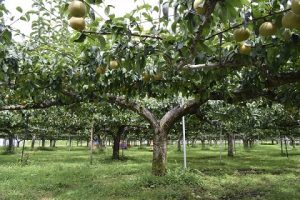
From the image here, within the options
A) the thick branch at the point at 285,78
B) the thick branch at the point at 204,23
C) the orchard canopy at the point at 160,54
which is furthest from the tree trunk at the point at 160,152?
the thick branch at the point at 204,23

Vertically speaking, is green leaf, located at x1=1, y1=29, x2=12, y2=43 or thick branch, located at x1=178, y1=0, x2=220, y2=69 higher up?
green leaf, located at x1=1, y1=29, x2=12, y2=43

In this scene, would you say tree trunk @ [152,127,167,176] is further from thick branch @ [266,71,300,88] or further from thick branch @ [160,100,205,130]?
thick branch @ [266,71,300,88]

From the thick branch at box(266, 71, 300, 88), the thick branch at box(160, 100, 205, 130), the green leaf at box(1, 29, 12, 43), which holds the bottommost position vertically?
the thick branch at box(160, 100, 205, 130)

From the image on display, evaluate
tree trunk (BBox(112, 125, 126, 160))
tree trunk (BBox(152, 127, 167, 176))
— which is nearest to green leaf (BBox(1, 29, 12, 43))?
tree trunk (BBox(152, 127, 167, 176))

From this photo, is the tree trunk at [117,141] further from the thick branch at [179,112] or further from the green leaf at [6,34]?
the green leaf at [6,34]

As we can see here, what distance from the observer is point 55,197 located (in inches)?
340

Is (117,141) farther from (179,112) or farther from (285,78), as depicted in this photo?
(285,78)

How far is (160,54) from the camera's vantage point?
→ 3.96 metres

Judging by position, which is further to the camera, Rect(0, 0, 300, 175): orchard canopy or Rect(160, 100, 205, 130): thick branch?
Rect(160, 100, 205, 130): thick branch

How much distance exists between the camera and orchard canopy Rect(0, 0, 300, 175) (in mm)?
2471

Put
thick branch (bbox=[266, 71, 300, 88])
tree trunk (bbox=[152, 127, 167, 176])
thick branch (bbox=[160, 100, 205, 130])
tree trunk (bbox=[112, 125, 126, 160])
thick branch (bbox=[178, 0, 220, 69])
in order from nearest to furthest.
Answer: thick branch (bbox=[178, 0, 220, 69]), thick branch (bbox=[266, 71, 300, 88]), thick branch (bbox=[160, 100, 205, 130]), tree trunk (bbox=[152, 127, 167, 176]), tree trunk (bbox=[112, 125, 126, 160])

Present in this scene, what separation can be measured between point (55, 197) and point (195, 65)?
20.1 ft

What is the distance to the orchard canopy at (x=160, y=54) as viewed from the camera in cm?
247

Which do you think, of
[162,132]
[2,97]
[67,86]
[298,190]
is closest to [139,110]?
[162,132]
